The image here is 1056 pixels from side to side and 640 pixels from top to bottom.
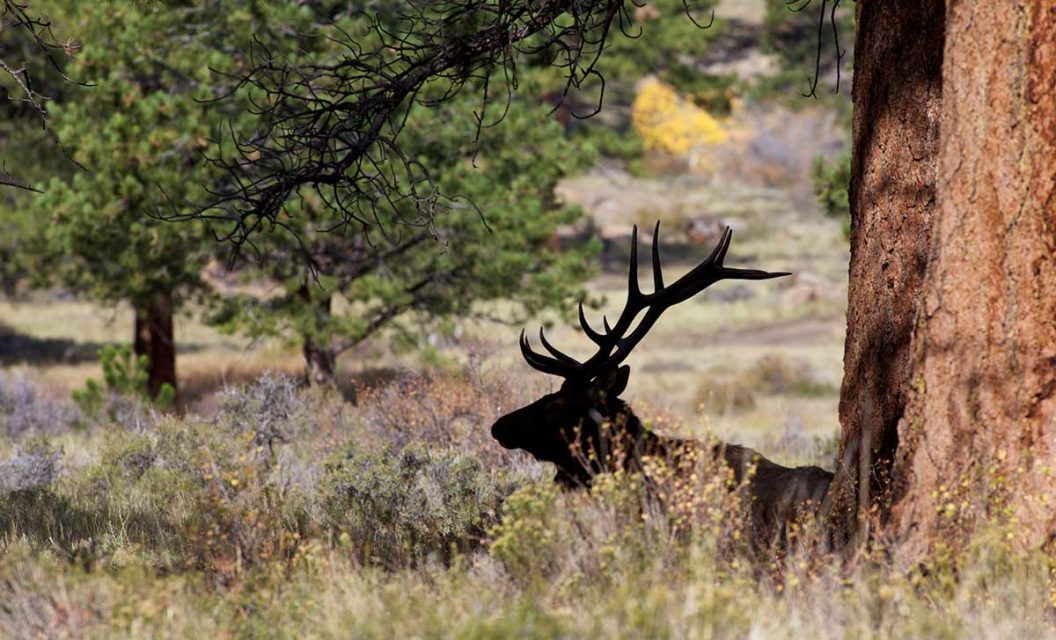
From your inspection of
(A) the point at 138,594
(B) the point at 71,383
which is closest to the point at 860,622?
(A) the point at 138,594

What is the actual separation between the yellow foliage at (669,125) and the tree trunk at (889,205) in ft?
190

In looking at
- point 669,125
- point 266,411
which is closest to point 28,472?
point 266,411

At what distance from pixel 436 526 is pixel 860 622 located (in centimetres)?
294

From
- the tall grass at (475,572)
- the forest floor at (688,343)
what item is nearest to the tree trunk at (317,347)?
the forest floor at (688,343)

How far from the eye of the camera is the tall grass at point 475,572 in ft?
12.7

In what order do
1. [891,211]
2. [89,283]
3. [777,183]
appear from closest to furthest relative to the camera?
[891,211], [89,283], [777,183]

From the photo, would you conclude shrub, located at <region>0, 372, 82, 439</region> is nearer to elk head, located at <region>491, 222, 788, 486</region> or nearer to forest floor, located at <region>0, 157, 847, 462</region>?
forest floor, located at <region>0, 157, 847, 462</region>

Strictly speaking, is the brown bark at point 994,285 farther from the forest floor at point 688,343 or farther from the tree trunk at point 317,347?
the tree trunk at point 317,347

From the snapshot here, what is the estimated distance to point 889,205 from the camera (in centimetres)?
556

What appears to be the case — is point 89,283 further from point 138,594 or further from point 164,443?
point 138,594

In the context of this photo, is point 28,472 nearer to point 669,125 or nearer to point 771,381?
point 771,381

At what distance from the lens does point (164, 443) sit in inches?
343

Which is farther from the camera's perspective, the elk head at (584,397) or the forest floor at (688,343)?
the forest floor at (688,343)

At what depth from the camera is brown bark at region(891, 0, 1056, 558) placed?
455 centimetres
